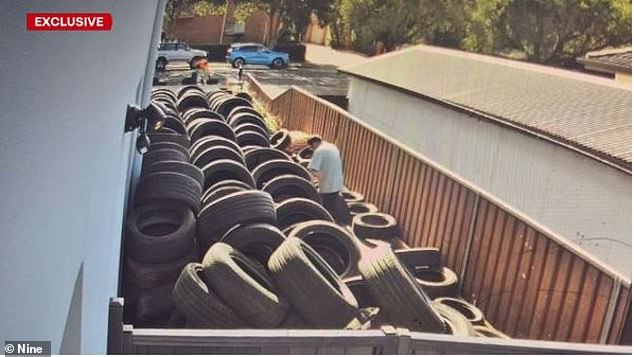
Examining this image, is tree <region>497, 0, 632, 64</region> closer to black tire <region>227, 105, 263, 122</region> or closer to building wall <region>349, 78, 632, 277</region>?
building wall <region>349, 78, 632, 277</region>

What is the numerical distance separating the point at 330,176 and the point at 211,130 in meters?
2.54

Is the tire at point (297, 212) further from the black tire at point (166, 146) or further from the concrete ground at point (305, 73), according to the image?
the concrete ground at point (305, 73)

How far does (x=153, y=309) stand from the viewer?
4.79m

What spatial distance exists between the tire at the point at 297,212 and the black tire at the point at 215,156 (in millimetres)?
1329

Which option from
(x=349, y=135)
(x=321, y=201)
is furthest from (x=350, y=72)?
(x=321, y=201)

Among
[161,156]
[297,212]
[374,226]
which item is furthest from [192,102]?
[297,212]

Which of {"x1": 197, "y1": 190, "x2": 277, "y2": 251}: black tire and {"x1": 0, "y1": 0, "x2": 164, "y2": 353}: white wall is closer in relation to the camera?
{"x1": 0, "y1": 0, "x2": 164, "y2": 353}: white wall

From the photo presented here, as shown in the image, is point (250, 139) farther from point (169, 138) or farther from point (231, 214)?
point (231, 214)

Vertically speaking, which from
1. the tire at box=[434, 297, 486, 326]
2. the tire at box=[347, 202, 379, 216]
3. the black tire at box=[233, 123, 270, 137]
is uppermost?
the black tire at box=[233, 123, 270, 137]

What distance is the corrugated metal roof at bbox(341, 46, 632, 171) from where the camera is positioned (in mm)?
9633

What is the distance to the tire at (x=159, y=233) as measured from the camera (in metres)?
5.00

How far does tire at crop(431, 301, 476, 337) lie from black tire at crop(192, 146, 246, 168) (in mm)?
3368

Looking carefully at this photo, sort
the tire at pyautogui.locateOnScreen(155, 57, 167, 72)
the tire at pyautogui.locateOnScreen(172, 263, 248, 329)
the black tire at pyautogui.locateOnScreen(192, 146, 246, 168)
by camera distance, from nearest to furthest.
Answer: the tire at pyautogui.locateOnScreen(172, 263, 248, 329) → the black tire at pyautogui.locateOnScreen(192, 146, 246, 168) → the tire at pyautogui.locateOnScreen(155, 57, 167, 72)

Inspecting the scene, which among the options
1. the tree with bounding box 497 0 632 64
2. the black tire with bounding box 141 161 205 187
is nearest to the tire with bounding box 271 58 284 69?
the black tire with bounding box 141 161 205 187
